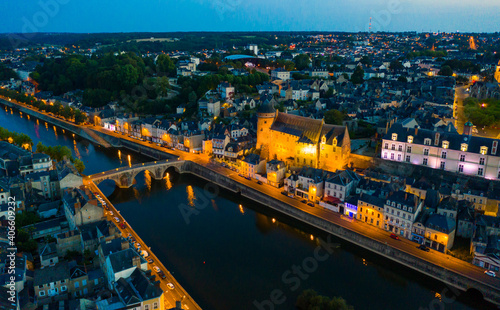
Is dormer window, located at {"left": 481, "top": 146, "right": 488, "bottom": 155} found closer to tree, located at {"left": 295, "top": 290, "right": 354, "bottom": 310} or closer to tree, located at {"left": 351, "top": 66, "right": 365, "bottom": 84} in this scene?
tree, located at {"left": 295, "top": 290, "right": 354, "bottom": 310}

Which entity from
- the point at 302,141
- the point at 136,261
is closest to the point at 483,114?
the point at 302,141

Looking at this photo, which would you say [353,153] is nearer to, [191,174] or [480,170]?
[480,170]

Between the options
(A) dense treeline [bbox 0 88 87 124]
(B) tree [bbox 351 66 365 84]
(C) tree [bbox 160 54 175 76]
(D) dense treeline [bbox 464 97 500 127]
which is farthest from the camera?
(C) tree [bbox 160 54 175 76]

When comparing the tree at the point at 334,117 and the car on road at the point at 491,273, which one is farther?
the tree at the point at 334,117

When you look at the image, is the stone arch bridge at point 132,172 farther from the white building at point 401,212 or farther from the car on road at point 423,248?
the car on road at point 423,248

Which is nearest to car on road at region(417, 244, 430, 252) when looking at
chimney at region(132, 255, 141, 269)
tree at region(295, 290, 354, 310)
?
tree at region(295, 290, 354, 310)

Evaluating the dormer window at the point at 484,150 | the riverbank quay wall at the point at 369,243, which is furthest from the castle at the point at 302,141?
the dormer window at the point at 484,150
